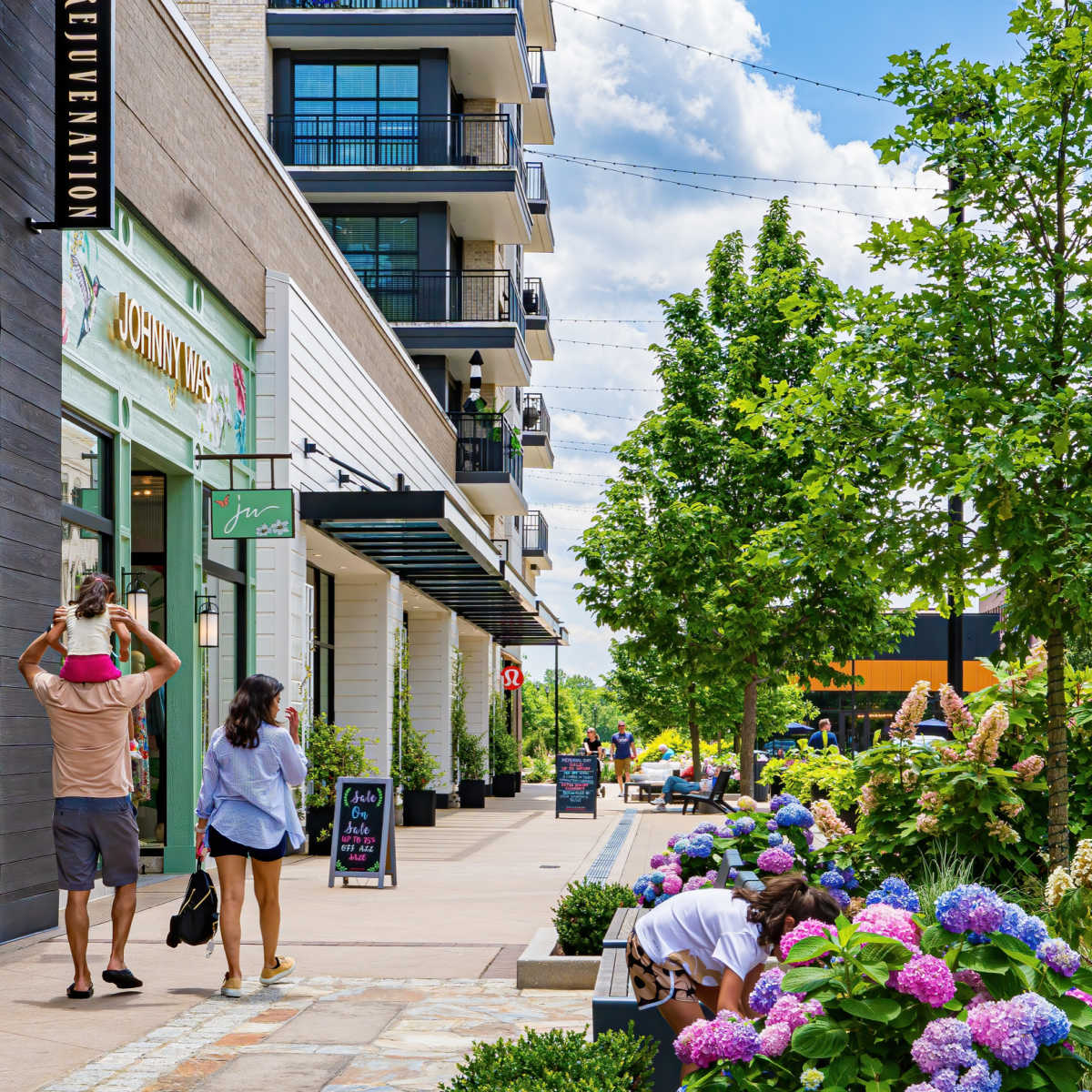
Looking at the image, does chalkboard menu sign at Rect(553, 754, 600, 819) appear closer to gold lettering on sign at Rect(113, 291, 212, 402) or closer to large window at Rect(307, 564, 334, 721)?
large window at Rect(307, 564, 334, 721)

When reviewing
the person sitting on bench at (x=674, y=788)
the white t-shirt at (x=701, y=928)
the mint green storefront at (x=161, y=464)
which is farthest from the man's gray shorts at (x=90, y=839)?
the person sitting on bench at (x=674, y=788)

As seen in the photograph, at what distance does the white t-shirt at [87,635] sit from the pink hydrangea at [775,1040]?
17.9 ft

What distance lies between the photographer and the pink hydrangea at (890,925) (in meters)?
3.07

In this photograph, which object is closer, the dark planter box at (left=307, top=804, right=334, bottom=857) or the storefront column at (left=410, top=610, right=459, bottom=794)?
the dark planter box at (left=307, top=804, right=334, bottom=857)

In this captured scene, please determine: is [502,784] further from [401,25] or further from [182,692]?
[182,692]

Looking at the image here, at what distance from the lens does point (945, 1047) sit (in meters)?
2.79

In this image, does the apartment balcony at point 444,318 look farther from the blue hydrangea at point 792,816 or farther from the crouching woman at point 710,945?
the crouching woman at point 710,945

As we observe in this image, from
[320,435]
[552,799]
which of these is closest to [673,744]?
[552,799]

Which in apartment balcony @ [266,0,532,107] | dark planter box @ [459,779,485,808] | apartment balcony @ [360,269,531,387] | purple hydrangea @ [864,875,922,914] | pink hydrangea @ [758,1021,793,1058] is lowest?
dark planter box @ [459,779,485,808]

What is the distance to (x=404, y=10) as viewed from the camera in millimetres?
30375

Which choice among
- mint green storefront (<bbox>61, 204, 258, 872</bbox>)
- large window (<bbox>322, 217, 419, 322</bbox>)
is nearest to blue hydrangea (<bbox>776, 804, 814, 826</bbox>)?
mint green storefront (<bbox>61, 204, 258, 872</bbox>)

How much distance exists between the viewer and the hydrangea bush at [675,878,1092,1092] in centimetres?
280

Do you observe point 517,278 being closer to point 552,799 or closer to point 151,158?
point 552,799

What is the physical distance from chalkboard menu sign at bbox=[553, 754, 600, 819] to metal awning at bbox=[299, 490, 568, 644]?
3.45 m
